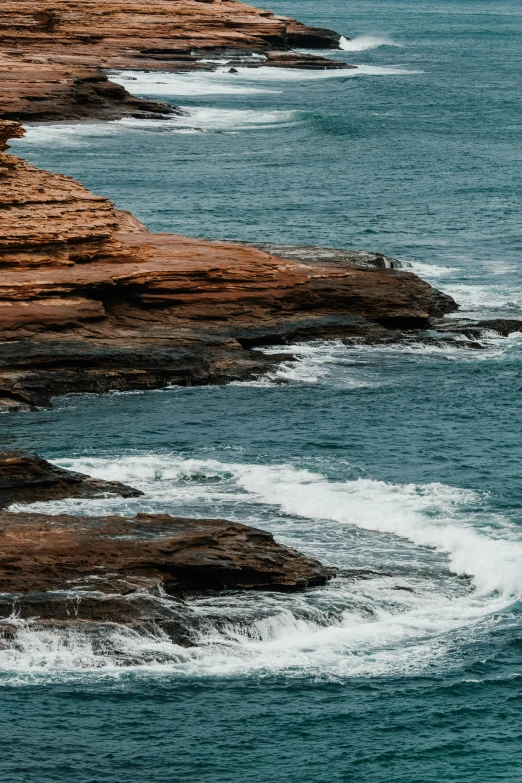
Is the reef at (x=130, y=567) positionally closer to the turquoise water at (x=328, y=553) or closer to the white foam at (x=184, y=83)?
the turquoise water at (x=328, y=553)

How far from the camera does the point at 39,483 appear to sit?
126 ft

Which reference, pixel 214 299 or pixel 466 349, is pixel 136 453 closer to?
pixel 214 299

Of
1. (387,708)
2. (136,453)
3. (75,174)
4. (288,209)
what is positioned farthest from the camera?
(75,174)

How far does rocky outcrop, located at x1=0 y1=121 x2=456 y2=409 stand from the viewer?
49.3 meters

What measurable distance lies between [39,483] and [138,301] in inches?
603

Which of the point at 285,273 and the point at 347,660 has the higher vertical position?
the point at 285,273

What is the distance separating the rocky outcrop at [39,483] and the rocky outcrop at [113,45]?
68.8m

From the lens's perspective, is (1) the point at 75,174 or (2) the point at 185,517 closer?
(2) the point at 185,517

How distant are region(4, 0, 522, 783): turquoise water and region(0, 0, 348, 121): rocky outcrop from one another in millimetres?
37991

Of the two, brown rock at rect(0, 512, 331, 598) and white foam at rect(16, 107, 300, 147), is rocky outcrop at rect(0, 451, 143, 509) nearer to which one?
brown rock at rect(0, 512, 331, 598)

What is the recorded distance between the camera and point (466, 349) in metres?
55.6

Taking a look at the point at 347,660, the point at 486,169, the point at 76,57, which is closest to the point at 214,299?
the point at 347,660

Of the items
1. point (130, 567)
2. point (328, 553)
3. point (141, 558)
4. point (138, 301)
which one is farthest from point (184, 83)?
point (130, 567)

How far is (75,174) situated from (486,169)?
27.2m
